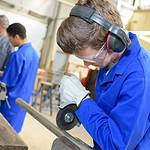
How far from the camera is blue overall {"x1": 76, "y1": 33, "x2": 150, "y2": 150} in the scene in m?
0.85

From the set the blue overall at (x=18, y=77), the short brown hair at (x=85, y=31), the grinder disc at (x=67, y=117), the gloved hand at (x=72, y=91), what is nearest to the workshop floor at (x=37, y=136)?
the blue overall at (x=18, y=77)

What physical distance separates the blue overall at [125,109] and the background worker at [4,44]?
2.12 meters

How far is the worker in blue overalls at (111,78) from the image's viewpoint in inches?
33.7

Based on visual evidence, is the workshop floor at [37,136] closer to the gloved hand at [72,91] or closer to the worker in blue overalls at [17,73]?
the worker in blue overalls at [17,73]

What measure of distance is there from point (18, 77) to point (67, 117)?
1591 mm

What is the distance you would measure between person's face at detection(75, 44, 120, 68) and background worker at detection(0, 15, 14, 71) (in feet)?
6.79

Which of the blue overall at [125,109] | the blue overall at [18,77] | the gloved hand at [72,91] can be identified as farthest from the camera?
the blue overall at [18,77]

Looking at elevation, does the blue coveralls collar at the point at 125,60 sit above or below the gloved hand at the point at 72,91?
above

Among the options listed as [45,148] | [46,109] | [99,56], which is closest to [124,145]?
[99,56]

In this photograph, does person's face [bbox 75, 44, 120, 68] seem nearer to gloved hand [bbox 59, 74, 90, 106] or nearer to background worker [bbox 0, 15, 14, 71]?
gloved hand [bbox 59, 74, 90, 106]

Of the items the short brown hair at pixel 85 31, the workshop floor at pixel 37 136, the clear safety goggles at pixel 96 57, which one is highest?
the short brown hair at pixel 85 31

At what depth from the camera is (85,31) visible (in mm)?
882

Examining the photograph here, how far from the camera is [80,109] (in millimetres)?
939

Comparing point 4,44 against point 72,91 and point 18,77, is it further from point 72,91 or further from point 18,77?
point 72,91
